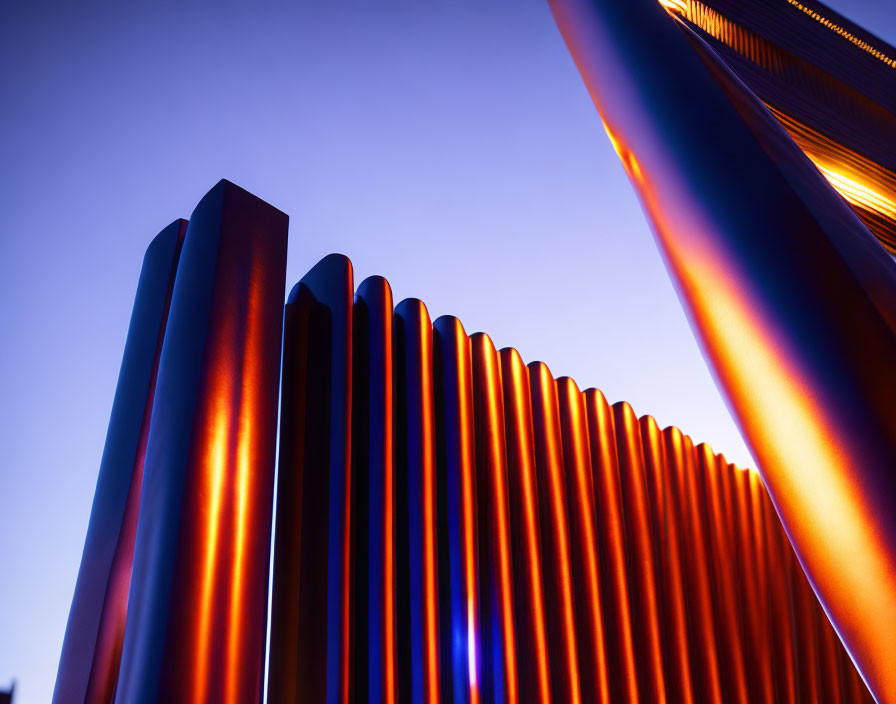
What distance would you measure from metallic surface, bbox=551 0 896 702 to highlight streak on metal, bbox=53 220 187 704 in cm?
63

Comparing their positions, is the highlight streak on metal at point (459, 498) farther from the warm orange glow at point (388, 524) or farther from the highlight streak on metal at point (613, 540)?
the highlight streak on metal at point (613, 540)

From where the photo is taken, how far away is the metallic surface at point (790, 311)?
0.16 m

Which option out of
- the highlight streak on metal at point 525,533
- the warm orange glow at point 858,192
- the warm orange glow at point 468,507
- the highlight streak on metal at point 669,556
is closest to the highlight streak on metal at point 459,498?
the warm orange glow at point 468,507

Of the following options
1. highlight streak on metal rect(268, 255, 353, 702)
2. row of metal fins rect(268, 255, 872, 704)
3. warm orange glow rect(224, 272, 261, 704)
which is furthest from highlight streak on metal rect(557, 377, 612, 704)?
warm orange glow rect(224, 272, 261, 704)

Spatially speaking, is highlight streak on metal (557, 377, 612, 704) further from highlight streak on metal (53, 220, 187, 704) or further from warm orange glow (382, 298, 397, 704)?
highlight streak on metal (53, 220, 187, 704)

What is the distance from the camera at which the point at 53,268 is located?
37.0 inches

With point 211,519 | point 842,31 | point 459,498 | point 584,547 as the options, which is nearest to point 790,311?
point 211,519

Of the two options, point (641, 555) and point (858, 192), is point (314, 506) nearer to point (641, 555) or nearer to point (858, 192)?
point (641, 555)

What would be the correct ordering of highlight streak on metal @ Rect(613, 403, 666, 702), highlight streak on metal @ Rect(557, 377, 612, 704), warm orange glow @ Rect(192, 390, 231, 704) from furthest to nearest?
highlight streak on metal @ Rect(613, 403, 666, 702) < highlight streak on metal @ Rect(557, 377, 612, 704) < warm orange glow @ Rect(192, 390, 231, 704)

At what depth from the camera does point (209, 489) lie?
1.75ft

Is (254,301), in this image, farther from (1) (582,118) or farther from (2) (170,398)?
(1) (582,118)

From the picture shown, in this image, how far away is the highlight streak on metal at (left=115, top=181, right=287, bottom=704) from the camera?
0.46m

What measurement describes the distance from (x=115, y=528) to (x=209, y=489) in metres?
0.25

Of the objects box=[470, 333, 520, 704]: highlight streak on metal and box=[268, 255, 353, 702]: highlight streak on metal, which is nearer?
box=[268, 255, 353, 702]: highlight streak on metal
